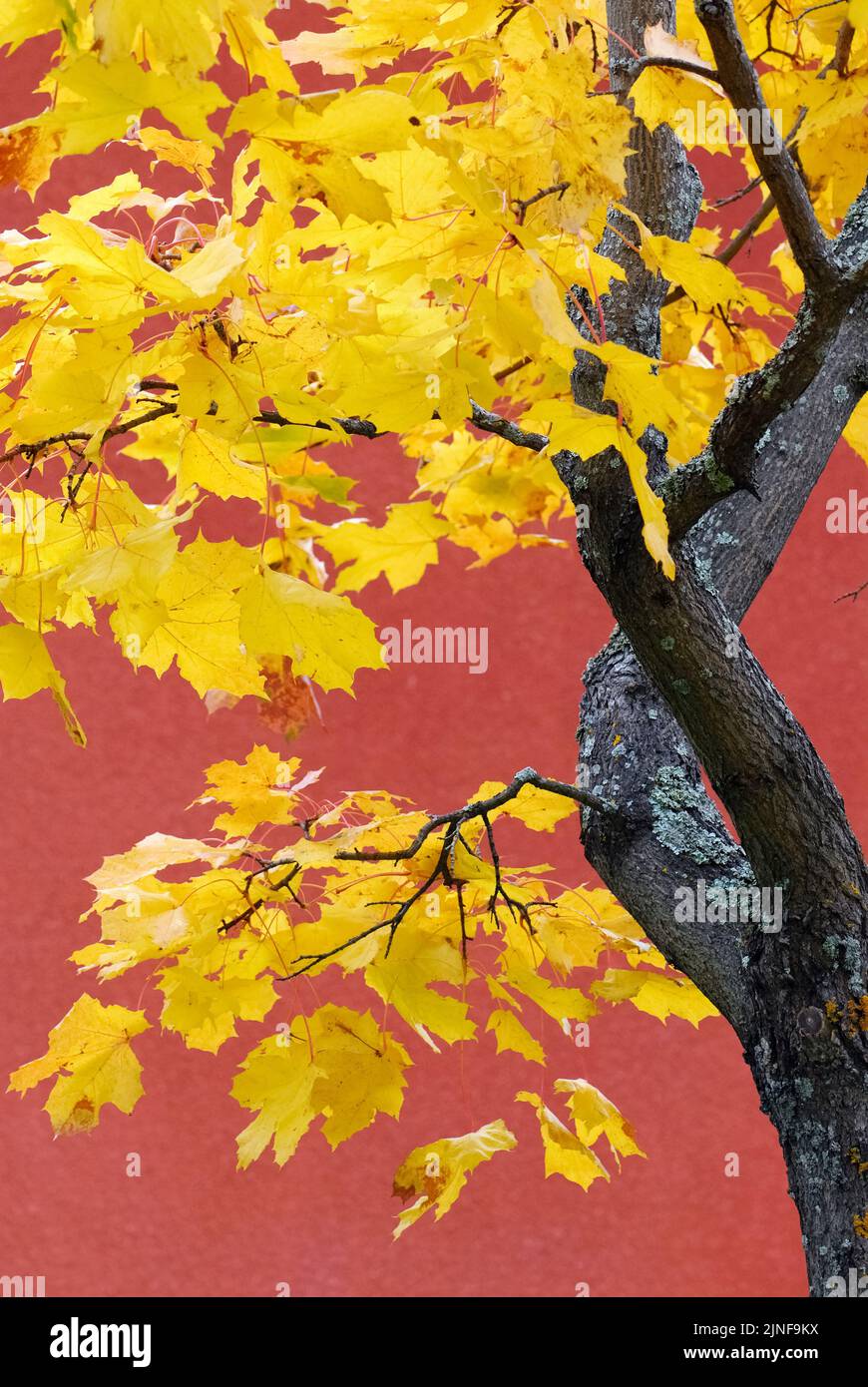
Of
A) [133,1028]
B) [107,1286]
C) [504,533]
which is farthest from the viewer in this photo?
[107,1286]

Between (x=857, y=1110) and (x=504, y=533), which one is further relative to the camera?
(x=504, y=533)

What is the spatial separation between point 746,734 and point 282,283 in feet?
1.53

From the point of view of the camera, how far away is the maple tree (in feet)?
2.26

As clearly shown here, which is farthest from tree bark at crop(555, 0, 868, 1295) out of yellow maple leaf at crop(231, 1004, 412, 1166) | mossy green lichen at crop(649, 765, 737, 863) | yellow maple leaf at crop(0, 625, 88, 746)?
yellow maple leaf at crop(0, 625, 88, 746)

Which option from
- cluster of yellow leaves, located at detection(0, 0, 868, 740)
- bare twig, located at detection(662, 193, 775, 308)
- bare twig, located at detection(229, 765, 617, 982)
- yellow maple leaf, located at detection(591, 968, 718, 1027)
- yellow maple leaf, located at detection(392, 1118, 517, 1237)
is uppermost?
bare twig, located at detection(662, 193, 775, 308)

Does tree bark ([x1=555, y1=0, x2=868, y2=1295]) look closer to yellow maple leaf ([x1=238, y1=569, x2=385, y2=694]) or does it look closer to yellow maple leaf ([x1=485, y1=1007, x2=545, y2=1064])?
yellow maple leaf ([x1=485, y1=1007, x2=545, y2=1064])

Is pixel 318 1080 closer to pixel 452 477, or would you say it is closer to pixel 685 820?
pixel 685 820

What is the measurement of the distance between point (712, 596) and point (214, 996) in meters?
0.48

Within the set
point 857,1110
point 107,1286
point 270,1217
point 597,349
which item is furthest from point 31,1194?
point 597,349

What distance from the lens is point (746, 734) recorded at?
3.18 feet

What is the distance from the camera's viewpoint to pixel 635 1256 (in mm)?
2145

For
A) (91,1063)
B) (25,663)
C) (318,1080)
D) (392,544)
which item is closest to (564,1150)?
(318,1080)

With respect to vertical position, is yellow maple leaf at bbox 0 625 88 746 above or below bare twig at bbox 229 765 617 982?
above

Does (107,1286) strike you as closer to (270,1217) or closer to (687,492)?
(270,1217)
